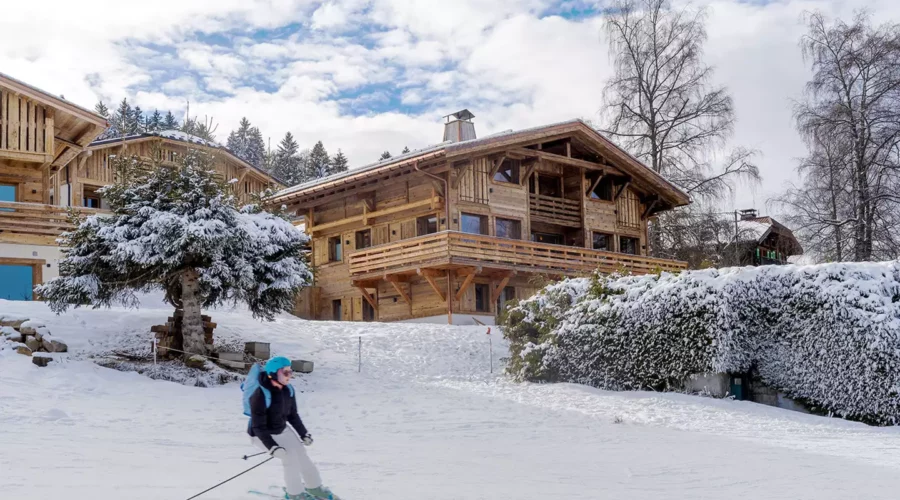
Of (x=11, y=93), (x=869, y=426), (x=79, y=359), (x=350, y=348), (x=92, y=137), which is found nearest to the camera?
(x=869, y=426)

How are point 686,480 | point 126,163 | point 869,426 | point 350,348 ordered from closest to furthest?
point 686,480 < point 869,426 < point 126,163 < point 350,348

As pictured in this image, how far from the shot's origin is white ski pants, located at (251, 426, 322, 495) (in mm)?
7453

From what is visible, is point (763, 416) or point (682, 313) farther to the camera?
point (682, 313)

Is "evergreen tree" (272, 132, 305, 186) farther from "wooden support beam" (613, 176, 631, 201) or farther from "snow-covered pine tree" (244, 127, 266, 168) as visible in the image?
"wooden support beam" (613, 176, 631, 201)

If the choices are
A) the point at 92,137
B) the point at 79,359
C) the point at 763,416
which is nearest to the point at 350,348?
the point at 79,359

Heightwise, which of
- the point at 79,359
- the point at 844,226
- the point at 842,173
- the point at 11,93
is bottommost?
the point at 79,359

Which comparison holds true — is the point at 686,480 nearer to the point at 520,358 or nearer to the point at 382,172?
the point at 520,358

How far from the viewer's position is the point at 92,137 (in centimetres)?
2830

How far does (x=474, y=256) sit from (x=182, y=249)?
38.6 feet

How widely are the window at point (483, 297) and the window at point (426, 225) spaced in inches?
100

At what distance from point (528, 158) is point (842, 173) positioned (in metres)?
11.1

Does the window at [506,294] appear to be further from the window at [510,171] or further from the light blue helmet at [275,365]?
the light blue helmet at [275,365]

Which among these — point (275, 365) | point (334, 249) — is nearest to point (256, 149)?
point (334, 249)

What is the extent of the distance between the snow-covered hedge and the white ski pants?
9.86 m
